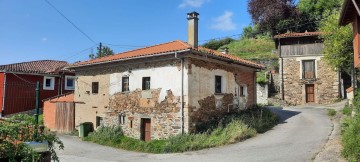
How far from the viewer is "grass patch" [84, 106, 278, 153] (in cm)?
1366

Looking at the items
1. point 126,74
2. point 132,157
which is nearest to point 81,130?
point 126,74

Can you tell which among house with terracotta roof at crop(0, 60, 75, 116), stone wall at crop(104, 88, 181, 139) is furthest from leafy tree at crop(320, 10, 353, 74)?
house with terracotta roof at crop(0, 60, 75, 116)

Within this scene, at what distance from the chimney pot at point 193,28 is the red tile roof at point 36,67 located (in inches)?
569

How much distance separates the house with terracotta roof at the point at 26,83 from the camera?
24406mm

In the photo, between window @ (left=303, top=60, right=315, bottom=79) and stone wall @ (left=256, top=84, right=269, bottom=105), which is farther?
window @ (left=303, top=60, right=315, bottom=79)

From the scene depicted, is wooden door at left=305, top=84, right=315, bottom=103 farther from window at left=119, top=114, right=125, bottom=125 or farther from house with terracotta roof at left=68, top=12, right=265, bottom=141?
window at left=119, top=114, right=125, bottom=125

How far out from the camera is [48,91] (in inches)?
1056

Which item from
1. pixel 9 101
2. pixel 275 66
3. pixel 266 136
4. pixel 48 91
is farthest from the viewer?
pixel 275 66

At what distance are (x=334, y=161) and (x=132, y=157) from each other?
7.58 meters

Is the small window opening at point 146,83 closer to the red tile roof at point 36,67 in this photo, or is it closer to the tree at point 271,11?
the red tile roof at point 36,67

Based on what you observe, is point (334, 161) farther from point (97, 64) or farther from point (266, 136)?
point (97, 64)

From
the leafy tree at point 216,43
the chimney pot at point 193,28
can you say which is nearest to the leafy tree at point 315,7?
the leafy tree at point 216,43

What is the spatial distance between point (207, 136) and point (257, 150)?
2.85m

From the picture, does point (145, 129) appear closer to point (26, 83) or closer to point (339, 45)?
point (339, 45)
